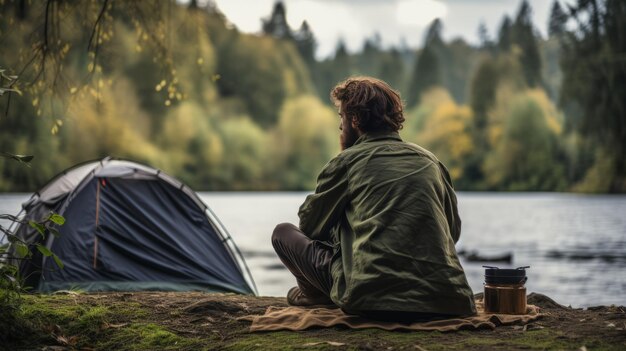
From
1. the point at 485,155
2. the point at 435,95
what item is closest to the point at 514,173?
the point at 485,155

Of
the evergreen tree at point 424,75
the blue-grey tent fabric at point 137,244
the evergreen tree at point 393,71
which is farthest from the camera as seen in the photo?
the evergreen tree at point 393,71

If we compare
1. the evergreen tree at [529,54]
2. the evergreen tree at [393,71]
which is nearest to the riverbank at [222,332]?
the evergreen tree at [529,54]

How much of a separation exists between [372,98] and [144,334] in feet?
6.76

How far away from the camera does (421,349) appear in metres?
4.16

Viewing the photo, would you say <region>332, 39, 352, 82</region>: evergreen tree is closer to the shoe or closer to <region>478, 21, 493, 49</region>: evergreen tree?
<region>478, 21, 493, 49</region>: evergreen tree

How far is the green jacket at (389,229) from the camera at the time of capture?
4531 mm

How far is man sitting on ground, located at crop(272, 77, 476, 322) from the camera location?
4.54 m

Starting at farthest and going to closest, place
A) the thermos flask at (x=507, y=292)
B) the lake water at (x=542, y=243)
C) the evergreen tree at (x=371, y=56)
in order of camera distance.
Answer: the evergreen tree at (x=371, y=56) < the lake water at (x=542, y=243) < the thermos flask at (x=507, y=292)

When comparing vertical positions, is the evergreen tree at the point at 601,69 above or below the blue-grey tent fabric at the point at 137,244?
above

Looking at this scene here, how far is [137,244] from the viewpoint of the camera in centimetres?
840

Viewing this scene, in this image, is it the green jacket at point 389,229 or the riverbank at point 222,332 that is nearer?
the riverbank at point 222,332

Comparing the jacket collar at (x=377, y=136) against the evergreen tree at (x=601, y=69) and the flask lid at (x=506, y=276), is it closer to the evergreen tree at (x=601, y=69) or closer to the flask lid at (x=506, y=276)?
the flask lid at (x=506, y=276)

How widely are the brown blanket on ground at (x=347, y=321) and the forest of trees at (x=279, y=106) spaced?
316 centimetres

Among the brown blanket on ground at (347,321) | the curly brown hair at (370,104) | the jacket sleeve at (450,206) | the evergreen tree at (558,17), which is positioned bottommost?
the brown blanket on ground at (347,321)
